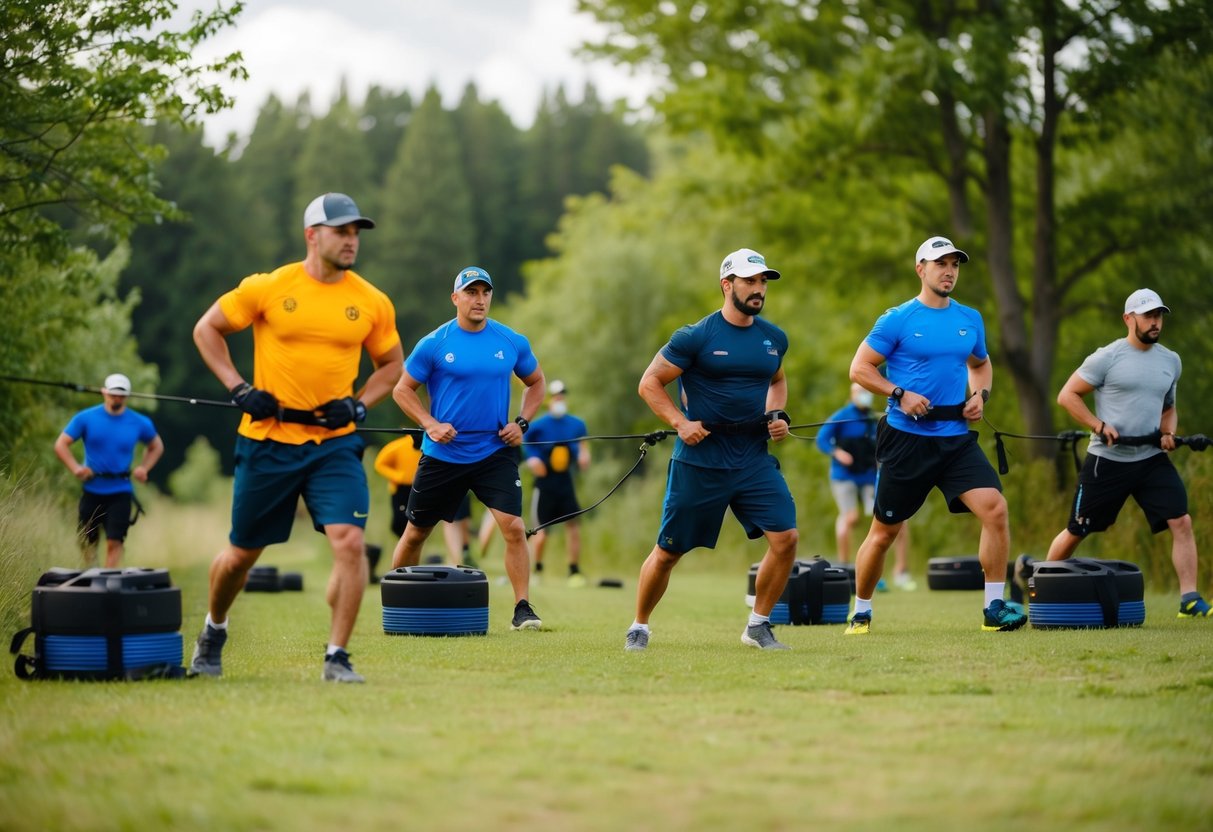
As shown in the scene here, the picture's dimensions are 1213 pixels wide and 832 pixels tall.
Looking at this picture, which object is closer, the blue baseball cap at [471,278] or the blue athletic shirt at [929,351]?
the blue athletic shirt at [929,351]

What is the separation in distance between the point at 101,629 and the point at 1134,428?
24.2 feet

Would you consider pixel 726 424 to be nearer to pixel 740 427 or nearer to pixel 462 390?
pixel 740 427

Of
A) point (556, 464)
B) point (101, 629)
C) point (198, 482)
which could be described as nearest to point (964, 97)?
point (556, 464)

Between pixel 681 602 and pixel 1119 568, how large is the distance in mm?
5801

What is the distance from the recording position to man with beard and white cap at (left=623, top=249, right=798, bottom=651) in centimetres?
955

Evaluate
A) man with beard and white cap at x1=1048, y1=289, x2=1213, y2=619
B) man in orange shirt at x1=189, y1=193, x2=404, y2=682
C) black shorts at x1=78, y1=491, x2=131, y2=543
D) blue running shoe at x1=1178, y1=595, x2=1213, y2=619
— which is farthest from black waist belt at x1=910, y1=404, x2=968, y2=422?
black shorts at x1=78, y1=491, x2=131, y2=543

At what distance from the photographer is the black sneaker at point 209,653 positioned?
8195 millimetres

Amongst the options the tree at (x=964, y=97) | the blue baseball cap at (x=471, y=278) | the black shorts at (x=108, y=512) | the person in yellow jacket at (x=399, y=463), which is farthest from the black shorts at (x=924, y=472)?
the tree at (x=964, y=97)

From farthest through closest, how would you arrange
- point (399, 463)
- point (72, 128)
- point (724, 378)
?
point (399, 463) < point (72, 128) < point (724, 378)

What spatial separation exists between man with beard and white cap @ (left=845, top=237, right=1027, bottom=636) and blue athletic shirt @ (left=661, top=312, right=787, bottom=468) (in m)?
1.04

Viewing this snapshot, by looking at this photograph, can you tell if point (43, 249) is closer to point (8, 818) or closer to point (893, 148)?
point (8, 818)

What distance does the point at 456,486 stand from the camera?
11352 mm

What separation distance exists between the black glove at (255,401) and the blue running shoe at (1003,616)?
5.69 metres

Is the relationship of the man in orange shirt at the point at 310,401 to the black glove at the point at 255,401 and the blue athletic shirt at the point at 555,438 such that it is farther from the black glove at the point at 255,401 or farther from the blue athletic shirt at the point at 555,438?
the blue athletic shirt at the point at 555,438
